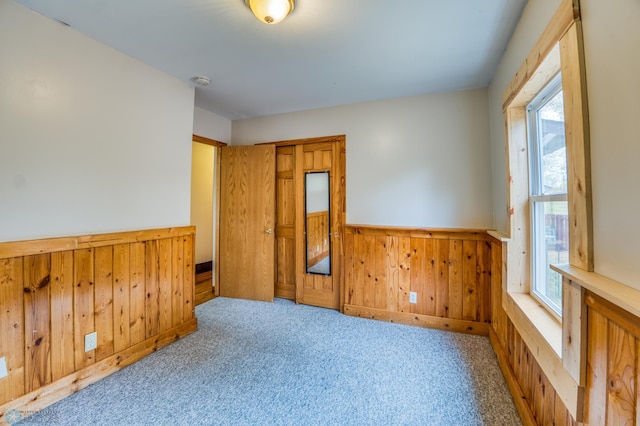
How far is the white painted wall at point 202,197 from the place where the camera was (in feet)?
15.2

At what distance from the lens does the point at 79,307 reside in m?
1.82

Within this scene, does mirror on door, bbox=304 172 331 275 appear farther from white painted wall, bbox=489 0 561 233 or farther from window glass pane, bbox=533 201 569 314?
window glass pane, bbox=533 201 569 314

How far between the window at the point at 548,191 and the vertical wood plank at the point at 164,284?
2.97 m

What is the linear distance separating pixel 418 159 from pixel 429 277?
1.30 m

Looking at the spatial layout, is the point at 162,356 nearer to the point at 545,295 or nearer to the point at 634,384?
the point at 634,384

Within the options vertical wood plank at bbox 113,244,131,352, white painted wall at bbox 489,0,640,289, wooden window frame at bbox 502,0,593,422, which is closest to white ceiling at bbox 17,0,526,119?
wooden window frame at bbox 502,0,593,422

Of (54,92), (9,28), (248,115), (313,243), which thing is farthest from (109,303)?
(248,115)

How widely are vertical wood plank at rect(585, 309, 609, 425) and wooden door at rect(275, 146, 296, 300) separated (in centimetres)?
293

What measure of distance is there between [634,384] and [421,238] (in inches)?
82.4

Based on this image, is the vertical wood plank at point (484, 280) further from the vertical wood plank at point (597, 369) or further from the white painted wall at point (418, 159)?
the vertical wood plank at point (597, 369)

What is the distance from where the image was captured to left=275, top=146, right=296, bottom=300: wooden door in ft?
11.6

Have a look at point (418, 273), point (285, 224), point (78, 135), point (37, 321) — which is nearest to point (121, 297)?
point (37, 321)

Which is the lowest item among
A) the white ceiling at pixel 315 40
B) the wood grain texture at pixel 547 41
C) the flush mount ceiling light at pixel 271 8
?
the wood grain texture at pixel 547 41

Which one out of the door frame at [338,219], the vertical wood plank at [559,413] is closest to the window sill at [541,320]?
the vertical wood plank at [559,413]
